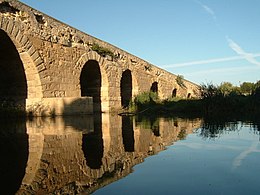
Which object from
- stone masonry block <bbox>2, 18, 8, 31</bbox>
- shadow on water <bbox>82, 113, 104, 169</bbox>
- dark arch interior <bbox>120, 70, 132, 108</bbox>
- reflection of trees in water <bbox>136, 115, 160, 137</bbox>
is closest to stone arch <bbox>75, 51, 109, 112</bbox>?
dark arch interior <bbox>120, 70, 132, 108</bbox>

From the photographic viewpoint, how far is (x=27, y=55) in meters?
8.59

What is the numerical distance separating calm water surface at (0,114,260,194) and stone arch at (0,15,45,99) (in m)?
4.88

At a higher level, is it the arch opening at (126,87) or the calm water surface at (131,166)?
the arch opening at (126,87)

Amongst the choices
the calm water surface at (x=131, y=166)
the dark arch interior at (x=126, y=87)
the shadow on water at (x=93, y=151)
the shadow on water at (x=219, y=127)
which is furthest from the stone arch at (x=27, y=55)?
the dark arch interior at (x=126, y=87)

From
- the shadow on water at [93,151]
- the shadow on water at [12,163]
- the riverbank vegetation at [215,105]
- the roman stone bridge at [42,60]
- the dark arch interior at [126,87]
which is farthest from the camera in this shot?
the dark arch interior at [126,87]

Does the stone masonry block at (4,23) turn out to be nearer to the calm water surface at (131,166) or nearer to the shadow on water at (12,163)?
the shadow on water at (12,163)

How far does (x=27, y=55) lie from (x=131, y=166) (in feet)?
23.1

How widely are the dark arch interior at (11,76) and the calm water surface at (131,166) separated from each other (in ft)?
16.7

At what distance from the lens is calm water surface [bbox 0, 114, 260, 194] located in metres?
2.02

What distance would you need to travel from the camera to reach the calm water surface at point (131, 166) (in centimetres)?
202

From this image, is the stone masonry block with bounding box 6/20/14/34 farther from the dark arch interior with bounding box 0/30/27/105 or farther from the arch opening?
the arch opening

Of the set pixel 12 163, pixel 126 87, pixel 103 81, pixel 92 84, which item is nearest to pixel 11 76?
pixel 92 84

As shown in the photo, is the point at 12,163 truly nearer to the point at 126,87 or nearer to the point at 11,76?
the point at 11,76

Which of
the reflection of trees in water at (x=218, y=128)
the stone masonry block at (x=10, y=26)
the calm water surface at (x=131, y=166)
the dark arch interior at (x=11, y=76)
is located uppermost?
the stone masonry block at (x=10, y=26)
